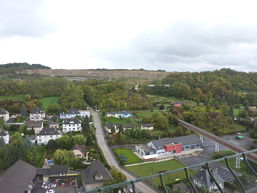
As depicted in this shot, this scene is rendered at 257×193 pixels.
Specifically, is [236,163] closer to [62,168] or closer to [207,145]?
[62,168]

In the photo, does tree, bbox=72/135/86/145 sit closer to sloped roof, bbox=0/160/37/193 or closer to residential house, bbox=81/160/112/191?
residential house, bbox=81/160/112/191

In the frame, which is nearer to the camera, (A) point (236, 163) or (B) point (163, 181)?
(B) point (163, 181)

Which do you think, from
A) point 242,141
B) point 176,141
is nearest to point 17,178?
point 176,141

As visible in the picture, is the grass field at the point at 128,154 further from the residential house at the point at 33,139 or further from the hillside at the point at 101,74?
the hillside at the point at 101,74

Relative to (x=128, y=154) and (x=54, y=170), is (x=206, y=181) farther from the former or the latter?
(x=128, y=154)

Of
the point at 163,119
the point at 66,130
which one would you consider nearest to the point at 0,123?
the point at 66,130
